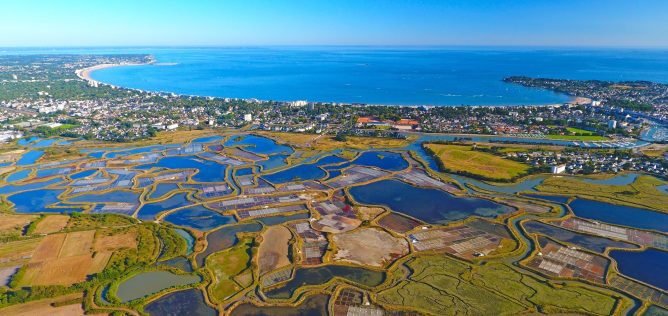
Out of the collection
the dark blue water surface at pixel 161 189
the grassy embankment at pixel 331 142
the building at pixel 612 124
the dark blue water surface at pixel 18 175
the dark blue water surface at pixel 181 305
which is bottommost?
the dark blue water surface at pixel 181 305

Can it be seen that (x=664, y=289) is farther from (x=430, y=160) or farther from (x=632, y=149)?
(x=632, y=149)

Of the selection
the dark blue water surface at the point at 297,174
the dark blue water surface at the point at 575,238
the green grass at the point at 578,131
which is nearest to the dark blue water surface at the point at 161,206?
the dark blue water surface at the point at 297,174

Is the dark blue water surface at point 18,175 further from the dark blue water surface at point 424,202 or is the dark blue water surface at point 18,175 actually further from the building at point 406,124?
the building at point 406,124

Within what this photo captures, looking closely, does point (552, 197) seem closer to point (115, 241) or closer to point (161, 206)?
point (161, 206)

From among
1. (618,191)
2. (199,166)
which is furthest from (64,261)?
(618,191)

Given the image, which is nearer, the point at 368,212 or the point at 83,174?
the point at 368,212

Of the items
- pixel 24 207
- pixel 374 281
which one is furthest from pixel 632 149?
pixel 24 207

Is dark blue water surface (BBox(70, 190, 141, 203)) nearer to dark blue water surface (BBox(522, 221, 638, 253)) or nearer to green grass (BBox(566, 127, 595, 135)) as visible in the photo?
dark blue water surface (BBox(522, 221, 638, 253))
